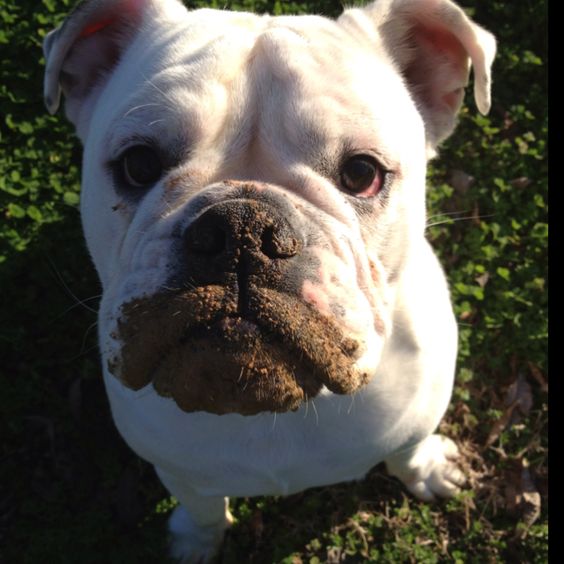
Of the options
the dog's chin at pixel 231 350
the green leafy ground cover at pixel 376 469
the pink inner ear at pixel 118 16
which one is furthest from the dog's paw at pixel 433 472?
the pink inner ear at pixel 118 16

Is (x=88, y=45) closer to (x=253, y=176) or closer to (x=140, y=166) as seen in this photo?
(x=140, y=166)

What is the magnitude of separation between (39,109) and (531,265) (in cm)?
309

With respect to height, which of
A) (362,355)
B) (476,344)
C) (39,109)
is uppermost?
(362,355)

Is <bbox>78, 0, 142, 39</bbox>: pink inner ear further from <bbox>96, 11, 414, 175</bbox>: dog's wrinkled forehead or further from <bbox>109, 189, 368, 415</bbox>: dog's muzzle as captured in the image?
<bbox>109, 189, 368, 415</bbox>: dog's muzzle

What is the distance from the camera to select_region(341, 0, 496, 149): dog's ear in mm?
2363

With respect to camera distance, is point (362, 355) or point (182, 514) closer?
point (362, 355)

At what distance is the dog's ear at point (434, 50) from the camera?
236 cm

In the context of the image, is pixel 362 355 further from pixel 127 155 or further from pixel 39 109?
pixel 39 109

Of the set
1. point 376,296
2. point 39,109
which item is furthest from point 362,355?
point 39,109

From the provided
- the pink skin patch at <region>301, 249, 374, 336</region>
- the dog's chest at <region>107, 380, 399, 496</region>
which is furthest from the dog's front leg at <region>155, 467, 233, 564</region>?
the pink skin patch at <region>301, 249, 374, 336</region>

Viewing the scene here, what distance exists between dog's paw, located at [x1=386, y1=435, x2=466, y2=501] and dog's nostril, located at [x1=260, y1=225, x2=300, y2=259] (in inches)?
77.7

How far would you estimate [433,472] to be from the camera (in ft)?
11.9

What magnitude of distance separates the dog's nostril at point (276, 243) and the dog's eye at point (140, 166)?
0.54 metres

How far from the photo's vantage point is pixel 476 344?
159 inches
